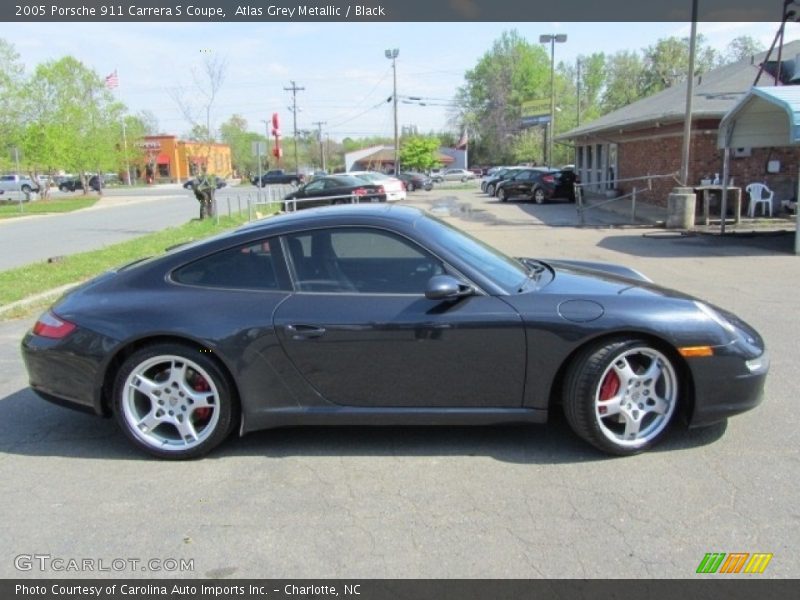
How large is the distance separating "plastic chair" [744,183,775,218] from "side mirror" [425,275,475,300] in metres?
17.0

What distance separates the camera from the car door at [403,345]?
3.49 meters

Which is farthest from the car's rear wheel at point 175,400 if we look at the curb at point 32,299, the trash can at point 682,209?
the trash can at point 682,209

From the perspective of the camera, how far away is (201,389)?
3676 millimetres

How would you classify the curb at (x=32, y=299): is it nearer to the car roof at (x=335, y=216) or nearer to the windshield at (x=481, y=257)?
the car roof at (x=335, y=216)

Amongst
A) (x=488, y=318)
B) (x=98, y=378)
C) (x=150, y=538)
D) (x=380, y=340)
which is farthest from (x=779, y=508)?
(x=98, y=378)

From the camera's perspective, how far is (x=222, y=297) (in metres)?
3.67

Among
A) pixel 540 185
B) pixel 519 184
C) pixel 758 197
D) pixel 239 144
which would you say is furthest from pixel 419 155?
pixel 758 197

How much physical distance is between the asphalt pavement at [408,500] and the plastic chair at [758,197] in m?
15.2

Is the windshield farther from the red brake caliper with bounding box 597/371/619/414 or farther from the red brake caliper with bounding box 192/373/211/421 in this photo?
the red brake caliper with bounding box 192/373/211/421

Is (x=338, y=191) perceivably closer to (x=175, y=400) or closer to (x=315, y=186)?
(x=315, y=186)

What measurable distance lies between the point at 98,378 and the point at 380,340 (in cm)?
165

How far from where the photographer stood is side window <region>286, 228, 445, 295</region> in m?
3.68

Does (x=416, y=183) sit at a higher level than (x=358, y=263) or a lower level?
higher

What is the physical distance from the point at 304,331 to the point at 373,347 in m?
0.40
